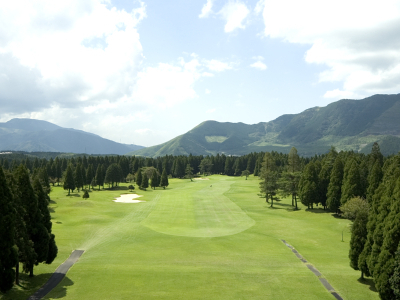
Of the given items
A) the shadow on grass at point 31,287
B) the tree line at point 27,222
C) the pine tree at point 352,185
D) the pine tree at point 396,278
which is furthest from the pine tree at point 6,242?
the pine tree at point 352,185

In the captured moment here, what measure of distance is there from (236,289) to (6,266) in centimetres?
2129

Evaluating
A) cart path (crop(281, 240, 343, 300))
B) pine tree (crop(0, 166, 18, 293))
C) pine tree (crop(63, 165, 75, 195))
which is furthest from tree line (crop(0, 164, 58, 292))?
pine tree (crop(63, 165, 75, 195))

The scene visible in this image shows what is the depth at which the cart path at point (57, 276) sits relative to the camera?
2522 cm

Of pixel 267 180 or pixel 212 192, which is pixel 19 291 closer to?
pixel 267 180

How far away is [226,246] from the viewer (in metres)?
42.8

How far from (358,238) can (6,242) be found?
36.7 metres

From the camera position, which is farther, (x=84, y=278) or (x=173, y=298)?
(x=84, y=278)

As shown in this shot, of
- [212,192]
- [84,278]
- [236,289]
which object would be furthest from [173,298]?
[212,192]

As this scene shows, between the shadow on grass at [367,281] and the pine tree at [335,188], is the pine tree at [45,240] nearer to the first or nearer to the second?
the shadow on grass at [367,281]

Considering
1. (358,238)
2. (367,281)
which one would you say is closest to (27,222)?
(358,238)

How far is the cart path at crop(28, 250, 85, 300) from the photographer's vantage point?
82.7 ft

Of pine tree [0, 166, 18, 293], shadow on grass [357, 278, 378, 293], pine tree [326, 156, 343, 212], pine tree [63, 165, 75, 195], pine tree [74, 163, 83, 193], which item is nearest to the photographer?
pine tree [0, 166, 18, 293]

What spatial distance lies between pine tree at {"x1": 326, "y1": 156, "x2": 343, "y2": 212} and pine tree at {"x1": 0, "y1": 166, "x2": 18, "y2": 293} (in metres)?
66.9

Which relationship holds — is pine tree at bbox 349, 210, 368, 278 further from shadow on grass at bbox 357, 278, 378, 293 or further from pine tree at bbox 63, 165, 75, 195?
pine tree at bbox 63, 165, 75, 195
